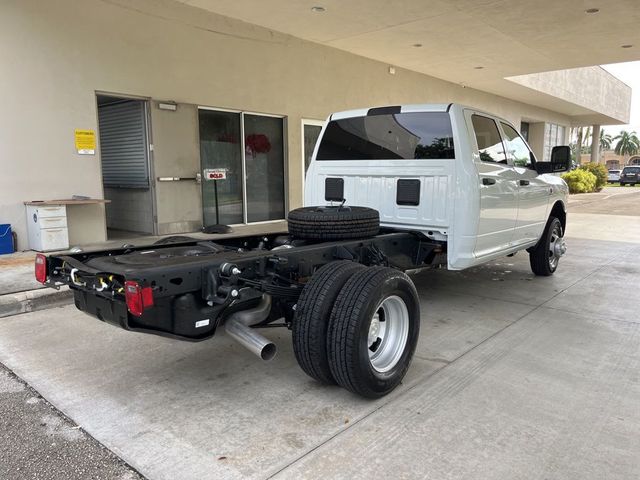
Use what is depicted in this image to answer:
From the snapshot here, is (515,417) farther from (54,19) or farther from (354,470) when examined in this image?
(54,19)

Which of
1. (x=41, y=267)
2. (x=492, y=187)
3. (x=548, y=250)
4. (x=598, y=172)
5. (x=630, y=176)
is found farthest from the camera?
(x=630, y=176)

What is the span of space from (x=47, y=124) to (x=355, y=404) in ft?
23.6

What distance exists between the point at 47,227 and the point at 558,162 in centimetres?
733

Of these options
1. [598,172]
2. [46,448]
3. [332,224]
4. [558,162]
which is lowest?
[46,448]

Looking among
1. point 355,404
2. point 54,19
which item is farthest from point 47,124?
point 355,404

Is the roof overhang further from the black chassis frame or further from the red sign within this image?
the black chassis frame

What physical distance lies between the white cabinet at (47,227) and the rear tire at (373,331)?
616 centimetres

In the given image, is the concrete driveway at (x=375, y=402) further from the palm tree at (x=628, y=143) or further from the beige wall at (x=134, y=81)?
the palm tree at (x=628, y=143)

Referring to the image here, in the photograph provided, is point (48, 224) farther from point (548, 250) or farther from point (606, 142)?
point (606, 142)

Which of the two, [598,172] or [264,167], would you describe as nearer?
Result: [264,167]

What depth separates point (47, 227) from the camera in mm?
7816

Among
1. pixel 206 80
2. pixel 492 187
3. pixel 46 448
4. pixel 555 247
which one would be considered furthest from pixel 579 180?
pixel 46 448

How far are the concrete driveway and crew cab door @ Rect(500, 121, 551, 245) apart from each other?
3.87 ft

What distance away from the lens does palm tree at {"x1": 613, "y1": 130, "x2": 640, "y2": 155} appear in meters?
106
